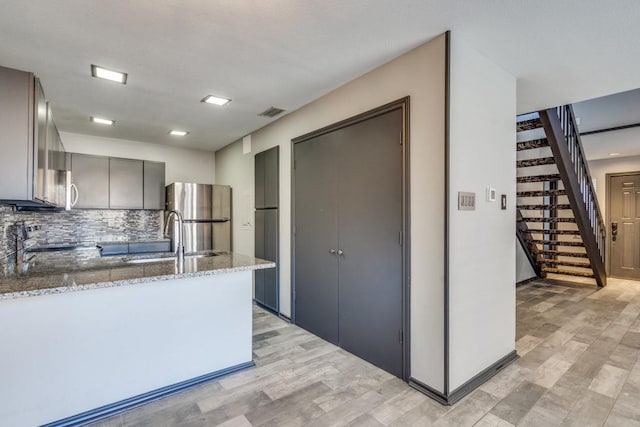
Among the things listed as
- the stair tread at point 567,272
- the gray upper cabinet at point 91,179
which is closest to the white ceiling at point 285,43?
the gray upper cabinet at point 91,179

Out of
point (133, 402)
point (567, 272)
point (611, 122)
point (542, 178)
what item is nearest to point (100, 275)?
point (133, 402)

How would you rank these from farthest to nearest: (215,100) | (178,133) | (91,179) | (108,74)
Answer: (178,133)
(91,179)
(215,100)
(108,74)

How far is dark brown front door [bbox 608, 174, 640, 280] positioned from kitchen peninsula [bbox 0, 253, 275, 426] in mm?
7418

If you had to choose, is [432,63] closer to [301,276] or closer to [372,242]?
[372,242]

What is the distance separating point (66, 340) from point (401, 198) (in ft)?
7.77

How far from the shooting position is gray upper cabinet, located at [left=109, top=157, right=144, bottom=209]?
4.57 metres

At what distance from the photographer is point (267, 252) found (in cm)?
410

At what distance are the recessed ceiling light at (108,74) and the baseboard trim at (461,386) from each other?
11.0ft

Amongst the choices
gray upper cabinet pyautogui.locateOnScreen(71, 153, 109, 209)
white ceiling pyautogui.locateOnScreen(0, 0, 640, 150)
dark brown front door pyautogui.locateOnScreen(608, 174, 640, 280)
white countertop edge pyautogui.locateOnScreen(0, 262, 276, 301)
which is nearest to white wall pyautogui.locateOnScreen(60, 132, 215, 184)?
gray upper cabinet pyautogui.locateOnScreen(71, 153, 109, 209)

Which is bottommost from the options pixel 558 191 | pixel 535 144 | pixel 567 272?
pixel 567 272

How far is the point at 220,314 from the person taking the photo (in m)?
2.49

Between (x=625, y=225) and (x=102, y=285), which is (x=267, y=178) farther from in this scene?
(x=625, y=225)

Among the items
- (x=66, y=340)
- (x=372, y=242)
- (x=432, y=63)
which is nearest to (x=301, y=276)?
(x=372, y=242)

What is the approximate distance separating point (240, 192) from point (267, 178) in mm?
1009
